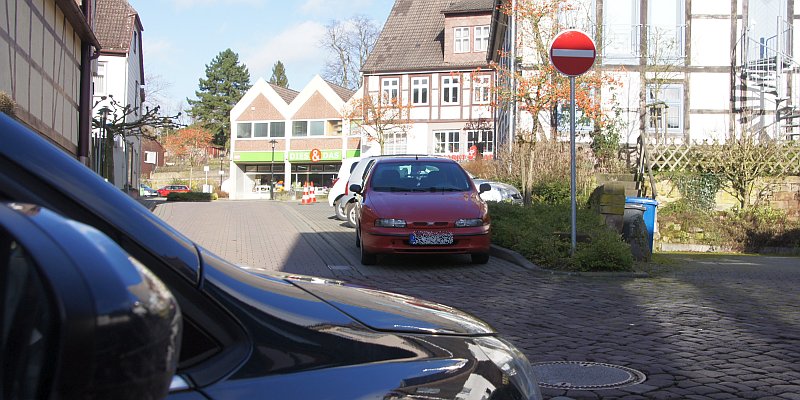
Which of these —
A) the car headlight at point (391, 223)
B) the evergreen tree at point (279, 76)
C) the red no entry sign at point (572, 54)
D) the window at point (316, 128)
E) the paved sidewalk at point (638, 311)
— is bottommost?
the paved sidewalk at point (638, 311)

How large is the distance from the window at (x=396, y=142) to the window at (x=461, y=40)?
6.70 metres

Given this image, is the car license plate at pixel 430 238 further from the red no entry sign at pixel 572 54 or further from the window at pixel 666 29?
the window at pixel 666 29

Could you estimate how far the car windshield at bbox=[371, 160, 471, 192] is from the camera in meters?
11.8

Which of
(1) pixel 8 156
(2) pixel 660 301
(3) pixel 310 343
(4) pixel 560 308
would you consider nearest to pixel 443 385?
(3) pixel 310 343

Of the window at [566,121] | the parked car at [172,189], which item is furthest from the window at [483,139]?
the parked car at [172,189]

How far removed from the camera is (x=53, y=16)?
16.4 meters

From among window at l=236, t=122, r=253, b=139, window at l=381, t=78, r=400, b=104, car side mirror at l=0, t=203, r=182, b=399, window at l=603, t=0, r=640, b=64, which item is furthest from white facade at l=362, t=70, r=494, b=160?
car side mirror at l=0, t=203, r=182, b=399

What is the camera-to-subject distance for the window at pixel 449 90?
52125mm

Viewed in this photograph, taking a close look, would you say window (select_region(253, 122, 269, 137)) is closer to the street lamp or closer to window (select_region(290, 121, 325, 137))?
the street lamp

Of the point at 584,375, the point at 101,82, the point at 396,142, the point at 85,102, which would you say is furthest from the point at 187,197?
the point at 584,375

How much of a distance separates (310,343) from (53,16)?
1687cm

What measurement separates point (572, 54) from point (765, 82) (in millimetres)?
20806

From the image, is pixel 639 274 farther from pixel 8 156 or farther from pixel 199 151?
pixel 199 151

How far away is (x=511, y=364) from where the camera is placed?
2.04 m
